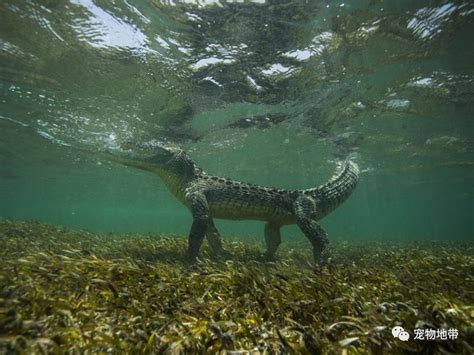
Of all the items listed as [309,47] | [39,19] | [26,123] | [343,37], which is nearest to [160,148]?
[39,19]

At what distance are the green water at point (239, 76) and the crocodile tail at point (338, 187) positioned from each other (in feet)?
14.6

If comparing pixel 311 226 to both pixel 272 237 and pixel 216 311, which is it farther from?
pixel 216 311

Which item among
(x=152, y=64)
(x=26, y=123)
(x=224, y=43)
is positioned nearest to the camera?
(x=224, y=43)

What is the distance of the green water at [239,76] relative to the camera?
31.3 ft

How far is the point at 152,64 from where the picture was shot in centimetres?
1196

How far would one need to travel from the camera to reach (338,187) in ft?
33.4

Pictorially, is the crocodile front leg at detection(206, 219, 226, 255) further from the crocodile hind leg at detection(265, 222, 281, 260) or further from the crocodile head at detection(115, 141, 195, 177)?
the crocodile head at detection(115, 141, 195, 177)

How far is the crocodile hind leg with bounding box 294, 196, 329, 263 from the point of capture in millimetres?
8208

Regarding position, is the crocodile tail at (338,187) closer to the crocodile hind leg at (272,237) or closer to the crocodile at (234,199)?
the crocodile at (234,199)

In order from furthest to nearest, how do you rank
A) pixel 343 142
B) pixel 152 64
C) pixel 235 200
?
pixel 343 142 → pixel 152 64 → pixel 235 200

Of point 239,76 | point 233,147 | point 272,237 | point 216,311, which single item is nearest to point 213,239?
point 272,237

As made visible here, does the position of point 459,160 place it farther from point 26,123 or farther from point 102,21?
point 26,123

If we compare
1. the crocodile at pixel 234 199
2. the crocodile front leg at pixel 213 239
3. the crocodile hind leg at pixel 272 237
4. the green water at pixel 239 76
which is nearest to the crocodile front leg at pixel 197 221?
the crocodile at pixel 234 199

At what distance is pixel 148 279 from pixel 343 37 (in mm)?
10058
